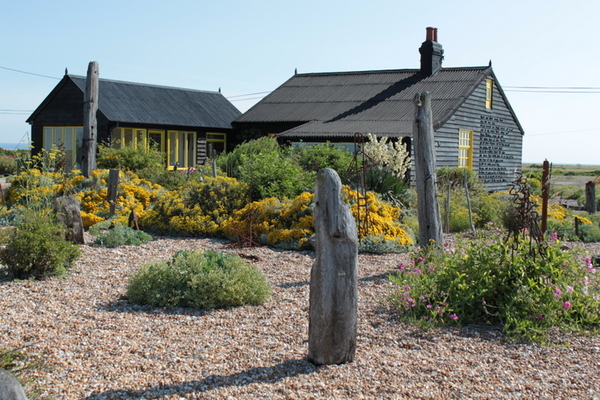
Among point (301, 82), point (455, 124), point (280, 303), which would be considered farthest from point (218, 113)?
point (280, 303)

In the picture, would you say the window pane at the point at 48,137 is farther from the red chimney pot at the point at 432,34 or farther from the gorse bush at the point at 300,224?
the red chimney pot at the point at 432,34

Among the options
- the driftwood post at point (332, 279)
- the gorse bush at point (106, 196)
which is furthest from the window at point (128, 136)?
the driftwood post at point (332, 279)

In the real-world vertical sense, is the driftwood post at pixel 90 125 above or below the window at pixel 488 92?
below

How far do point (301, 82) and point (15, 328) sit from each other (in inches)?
886

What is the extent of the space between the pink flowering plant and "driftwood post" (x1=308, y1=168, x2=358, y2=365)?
51.5 inches

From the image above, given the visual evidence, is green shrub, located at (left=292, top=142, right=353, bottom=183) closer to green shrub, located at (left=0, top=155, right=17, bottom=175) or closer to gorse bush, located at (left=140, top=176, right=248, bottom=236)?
gorse bush, located at (left=140, top=176, right=248, bottom=236)

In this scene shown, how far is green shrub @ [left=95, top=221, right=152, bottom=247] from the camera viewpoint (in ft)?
29.9

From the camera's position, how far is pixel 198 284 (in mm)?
5938

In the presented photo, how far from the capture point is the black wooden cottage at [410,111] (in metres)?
20.6

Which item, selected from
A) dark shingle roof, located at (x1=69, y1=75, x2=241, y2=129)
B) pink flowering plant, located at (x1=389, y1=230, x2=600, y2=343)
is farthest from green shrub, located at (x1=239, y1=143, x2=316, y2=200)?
dark shingle roof, located at (x1=69, y1=75, x2=241, y2=129)

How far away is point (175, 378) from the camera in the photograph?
4094mm

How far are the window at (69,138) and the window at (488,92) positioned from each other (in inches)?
614

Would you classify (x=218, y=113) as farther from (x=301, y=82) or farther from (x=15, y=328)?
(x=15, y=328)

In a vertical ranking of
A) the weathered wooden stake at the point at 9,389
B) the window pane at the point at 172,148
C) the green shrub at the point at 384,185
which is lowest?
the weathered wooden stake at the point at 9,389
